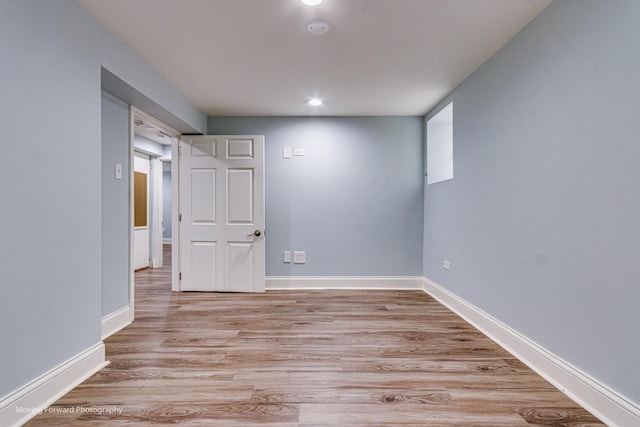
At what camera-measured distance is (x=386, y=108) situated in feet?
12.5

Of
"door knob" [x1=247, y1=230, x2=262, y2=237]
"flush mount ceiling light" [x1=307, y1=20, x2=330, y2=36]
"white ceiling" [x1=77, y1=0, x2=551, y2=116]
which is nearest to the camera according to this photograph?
"white ceiling" [x1=77, y1=0, x2=551, y2=116]

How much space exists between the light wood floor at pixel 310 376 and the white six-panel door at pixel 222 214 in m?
0.78

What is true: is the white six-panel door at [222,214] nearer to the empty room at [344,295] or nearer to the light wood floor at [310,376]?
the empty room at [344,295]

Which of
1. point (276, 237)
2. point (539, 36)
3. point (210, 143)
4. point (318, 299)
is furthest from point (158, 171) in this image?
point (539, 36)

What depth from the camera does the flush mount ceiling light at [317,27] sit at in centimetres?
204

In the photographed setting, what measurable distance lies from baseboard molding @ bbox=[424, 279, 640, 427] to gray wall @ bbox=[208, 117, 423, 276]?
1515mm

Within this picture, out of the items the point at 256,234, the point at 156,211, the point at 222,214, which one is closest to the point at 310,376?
the point at 256,234

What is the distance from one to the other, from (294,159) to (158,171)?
3.15 metres

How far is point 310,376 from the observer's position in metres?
1.94

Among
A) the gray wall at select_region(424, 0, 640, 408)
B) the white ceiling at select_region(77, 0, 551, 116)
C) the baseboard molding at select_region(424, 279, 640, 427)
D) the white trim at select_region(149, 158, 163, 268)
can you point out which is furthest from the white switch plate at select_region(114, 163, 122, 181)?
the baseboard molding at select_region(424, 279, 640, 427)

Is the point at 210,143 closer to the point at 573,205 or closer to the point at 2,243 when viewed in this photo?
the point at 2,243

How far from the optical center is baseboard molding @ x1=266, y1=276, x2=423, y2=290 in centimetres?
411

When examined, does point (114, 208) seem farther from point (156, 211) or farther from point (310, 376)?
point (156, 211)

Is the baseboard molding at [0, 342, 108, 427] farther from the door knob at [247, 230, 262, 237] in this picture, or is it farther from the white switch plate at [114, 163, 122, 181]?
the door knob at [247, 230, 262, 237]
